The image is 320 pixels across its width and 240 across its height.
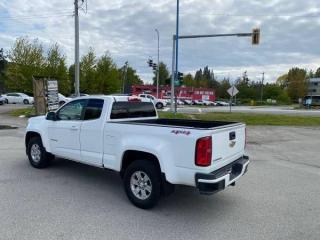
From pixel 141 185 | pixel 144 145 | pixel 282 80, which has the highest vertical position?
pixel 282 80

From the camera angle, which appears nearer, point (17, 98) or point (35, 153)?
point (35, 153)

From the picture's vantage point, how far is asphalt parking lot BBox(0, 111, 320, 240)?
4.18 meters

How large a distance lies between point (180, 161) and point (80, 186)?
2.47 m

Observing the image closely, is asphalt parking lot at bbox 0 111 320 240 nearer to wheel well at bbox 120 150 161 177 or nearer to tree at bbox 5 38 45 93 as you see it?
wheel well at bbox 120 150 161 177

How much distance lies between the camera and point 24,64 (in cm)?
3553

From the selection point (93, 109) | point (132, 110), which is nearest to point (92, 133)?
point (93, 109)

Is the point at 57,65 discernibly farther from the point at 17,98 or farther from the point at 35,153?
the point at 35,153

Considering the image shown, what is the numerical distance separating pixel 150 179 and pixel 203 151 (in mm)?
1023

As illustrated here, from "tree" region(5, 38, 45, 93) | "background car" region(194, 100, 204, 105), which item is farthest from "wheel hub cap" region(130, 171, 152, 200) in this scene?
"background car" region(194, 100, 204, 105)

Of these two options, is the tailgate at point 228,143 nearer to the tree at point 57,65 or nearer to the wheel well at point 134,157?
the wheel well at point 134,157

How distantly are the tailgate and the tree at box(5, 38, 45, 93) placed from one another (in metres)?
31.9

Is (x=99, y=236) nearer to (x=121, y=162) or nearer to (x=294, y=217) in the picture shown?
(x=121, y=162)

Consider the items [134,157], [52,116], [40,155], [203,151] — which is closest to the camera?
[203,151]

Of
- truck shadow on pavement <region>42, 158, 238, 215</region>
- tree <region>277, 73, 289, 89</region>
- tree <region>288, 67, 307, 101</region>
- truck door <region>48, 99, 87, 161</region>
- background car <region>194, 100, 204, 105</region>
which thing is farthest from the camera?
tree <region>277, 73, 289, 89</region>
